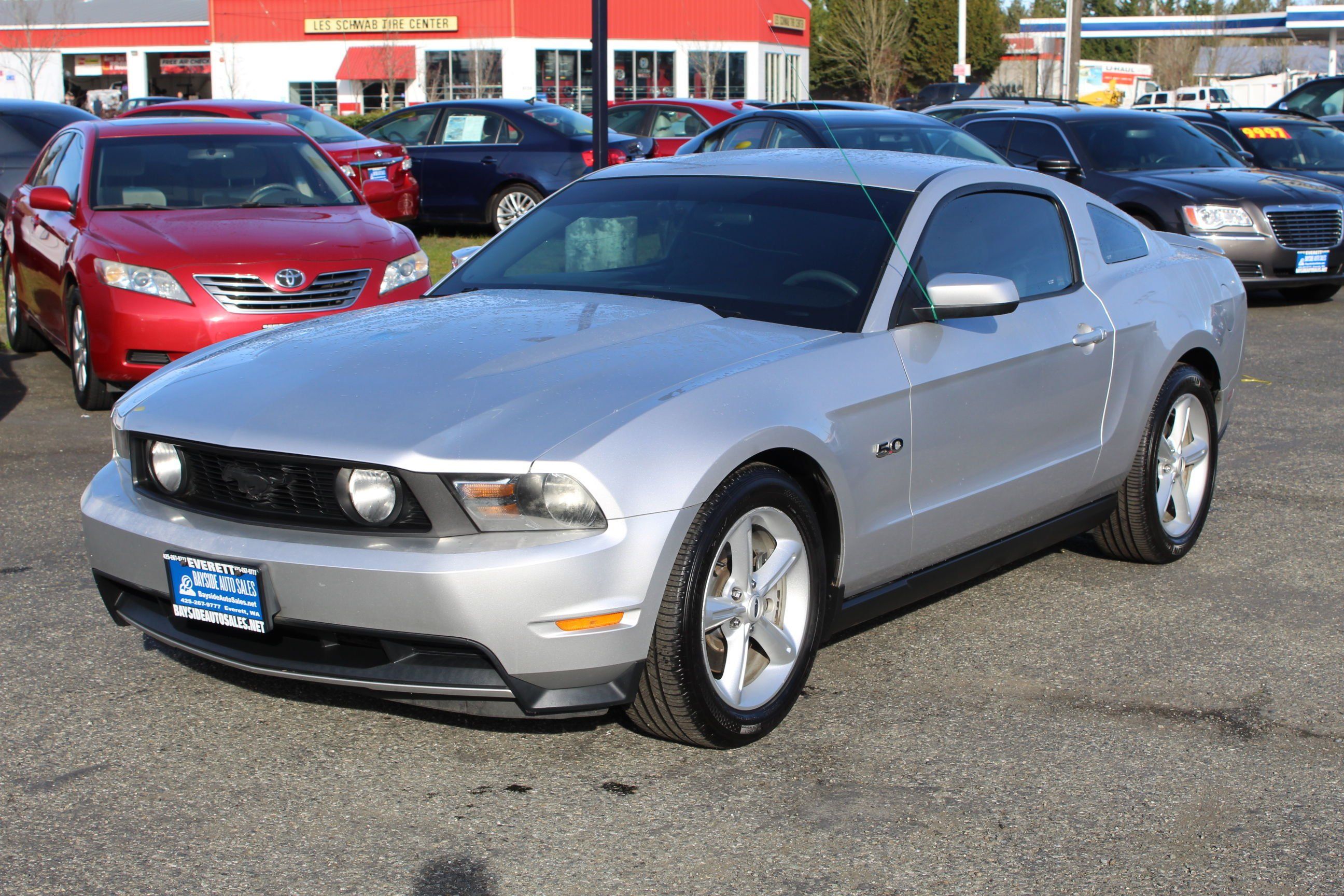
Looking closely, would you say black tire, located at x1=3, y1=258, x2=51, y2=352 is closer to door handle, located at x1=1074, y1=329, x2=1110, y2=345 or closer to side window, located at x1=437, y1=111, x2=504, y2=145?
side window, located at x1=437, y1=111, x2=504, y2=145

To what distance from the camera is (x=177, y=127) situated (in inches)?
367

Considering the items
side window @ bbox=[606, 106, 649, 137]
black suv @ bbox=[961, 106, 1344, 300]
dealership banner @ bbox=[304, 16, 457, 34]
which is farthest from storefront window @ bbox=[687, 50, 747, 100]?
black suv @ bbox=[961, 106, 1344, 300]

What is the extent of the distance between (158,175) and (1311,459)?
6.69 m

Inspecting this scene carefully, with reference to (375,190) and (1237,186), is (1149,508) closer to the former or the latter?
(375,190)

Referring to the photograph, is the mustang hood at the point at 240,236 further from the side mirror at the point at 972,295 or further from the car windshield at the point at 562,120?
the car windshield at the point at 562,120

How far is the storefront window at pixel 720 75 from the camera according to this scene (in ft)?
169

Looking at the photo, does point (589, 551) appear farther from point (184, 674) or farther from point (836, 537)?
point (184, 674)

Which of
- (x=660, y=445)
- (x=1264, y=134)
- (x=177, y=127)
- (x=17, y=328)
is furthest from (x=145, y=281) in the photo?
(x=1264, y=134)

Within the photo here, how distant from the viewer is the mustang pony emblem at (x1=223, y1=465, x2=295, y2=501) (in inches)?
141

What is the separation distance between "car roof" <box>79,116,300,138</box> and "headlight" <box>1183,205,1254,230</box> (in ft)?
24.6

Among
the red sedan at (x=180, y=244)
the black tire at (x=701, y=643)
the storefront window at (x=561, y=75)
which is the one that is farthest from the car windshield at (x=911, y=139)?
the storefront window at (x=561, y=75)

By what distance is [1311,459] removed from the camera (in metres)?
7.39

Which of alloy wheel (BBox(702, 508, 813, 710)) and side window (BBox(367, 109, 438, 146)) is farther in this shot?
side window (BBox(367, 109, 438, 146))

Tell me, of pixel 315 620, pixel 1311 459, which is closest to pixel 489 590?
pixel 315 620
